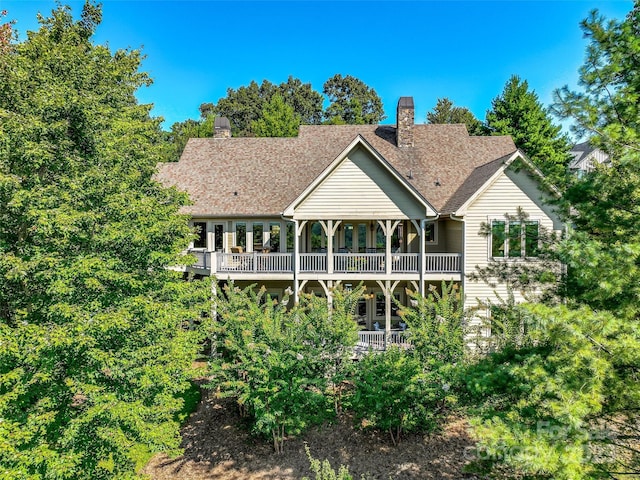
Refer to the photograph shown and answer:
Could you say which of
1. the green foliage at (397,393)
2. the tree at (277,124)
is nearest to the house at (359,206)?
the green foliage at (397,393)

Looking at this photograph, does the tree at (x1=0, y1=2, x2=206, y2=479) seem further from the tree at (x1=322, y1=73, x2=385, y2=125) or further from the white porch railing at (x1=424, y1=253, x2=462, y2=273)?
the tree at (x1=322, y1=73, x2=385, y2=125)

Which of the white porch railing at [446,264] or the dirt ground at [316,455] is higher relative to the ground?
the white porch railing at [446,264]

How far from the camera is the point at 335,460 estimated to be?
10.2 meters

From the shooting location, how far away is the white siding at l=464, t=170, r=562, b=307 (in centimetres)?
1491

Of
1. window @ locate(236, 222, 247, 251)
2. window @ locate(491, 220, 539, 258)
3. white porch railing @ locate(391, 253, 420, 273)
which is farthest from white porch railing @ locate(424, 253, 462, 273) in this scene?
window @ locate(236, 222, 247, 251)

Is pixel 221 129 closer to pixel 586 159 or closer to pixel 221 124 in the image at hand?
pixel 221 124

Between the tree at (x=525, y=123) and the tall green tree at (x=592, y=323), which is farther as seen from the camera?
the tree at (x=525, y=123)

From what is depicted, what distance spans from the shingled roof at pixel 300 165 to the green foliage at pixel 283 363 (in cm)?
693

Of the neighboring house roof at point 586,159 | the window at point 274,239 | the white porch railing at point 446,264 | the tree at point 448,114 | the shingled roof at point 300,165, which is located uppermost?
the tree at point 448,114

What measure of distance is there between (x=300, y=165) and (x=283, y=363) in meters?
12.2

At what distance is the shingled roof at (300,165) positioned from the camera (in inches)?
688

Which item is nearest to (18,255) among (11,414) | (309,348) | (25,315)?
(25,315)

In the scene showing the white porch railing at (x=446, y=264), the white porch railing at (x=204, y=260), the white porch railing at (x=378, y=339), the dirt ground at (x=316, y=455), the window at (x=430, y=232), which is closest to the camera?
the dirt ground at (x=316, y=455)

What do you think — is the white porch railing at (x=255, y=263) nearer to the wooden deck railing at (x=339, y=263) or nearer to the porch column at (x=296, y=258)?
the wooden deck railing at (x=339, y=263)
